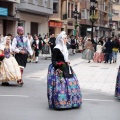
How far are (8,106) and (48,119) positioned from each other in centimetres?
164

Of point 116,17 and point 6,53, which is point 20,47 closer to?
point 6,53

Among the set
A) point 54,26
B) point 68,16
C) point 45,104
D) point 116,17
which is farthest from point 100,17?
point 45,104

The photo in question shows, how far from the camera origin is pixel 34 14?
1788 inches

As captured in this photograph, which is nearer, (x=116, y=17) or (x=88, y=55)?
(x=88, y=55)

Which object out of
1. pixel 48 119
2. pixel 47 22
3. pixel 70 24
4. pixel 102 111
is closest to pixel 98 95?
pixel 102 111

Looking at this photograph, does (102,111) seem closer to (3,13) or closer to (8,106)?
(8,106)

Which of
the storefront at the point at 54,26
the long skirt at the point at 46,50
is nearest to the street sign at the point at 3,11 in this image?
the long skirt at the point at 46,50

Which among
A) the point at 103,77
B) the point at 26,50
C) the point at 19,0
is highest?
the point at 19,0

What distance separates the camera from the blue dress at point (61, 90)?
9477mm

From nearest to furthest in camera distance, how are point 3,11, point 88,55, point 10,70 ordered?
point 10,70, point 88,55, point 3,11

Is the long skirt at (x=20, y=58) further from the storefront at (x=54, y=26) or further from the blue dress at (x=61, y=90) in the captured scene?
the storefront at (x=54, y=26)

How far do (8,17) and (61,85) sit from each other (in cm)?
2925

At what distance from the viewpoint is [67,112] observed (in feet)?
30.6

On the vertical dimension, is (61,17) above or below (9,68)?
above
